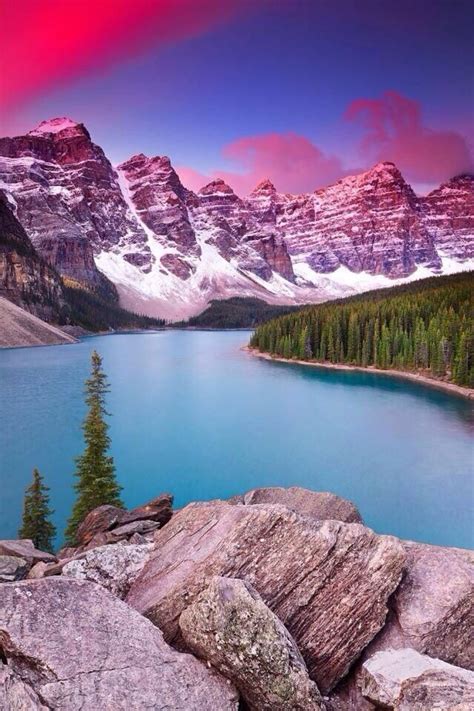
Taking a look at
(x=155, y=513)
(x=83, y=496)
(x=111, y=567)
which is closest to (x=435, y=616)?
(x=111, y=567)

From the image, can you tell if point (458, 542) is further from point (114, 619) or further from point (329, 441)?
point (114, 619)

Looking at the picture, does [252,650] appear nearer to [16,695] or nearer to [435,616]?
[16,695]

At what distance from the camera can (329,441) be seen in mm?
46750

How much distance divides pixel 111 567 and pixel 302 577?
142 inches

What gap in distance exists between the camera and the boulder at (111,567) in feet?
28.6

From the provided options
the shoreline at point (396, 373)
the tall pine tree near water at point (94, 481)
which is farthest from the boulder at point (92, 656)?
the shoreline at point (396, 373)

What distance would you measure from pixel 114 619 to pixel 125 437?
4061cm

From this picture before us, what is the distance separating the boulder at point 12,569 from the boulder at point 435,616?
7.20 meters

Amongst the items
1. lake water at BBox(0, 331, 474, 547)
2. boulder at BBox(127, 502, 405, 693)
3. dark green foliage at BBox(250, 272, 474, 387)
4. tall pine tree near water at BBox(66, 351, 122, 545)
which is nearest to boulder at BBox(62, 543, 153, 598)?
boulder at BBox(127, 502, 405, 693)

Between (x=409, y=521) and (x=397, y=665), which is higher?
(x=397, y=665)

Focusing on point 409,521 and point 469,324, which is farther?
point 469,324

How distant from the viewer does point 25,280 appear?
176m

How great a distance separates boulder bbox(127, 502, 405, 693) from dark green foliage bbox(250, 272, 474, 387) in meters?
68.2

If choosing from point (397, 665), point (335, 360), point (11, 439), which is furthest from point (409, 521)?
point (335, 360)
